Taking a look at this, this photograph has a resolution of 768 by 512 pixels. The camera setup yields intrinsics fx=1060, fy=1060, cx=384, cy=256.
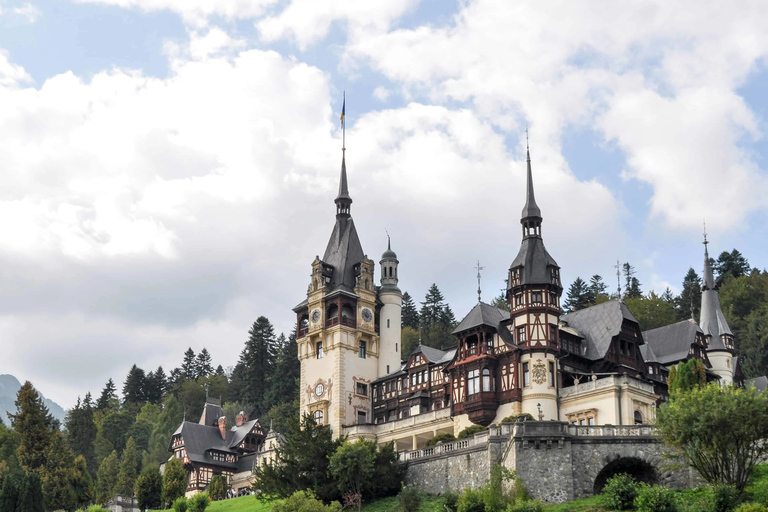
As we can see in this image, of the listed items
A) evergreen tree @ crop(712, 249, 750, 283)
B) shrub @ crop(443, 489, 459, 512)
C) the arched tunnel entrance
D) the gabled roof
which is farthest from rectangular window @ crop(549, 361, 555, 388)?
evergreen tree @ crop(712, 249, 750, 283)

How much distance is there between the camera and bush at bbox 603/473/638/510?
148 ft

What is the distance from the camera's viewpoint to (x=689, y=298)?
114938mm

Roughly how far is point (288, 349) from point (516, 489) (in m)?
74.4

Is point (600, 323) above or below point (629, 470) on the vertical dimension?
above

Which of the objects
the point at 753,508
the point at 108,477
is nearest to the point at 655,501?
the point at 753,508

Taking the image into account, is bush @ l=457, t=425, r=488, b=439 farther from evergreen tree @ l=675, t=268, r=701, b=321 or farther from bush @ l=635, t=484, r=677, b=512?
evergreen tree @ l=675, t=268, r=701, b=321

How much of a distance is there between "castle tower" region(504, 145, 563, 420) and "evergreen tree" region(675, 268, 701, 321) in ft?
139

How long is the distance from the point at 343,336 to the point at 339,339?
440mm

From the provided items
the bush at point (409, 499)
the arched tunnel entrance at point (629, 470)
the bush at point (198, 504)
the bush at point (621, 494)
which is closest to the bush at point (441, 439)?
the bush at point (409, 499)

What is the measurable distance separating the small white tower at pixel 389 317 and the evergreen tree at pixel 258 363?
41901 mm

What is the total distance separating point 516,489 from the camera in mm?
48219

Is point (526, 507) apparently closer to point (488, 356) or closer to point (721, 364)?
point (488, 356)

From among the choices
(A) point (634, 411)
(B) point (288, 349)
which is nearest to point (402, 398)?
(A) point (634, 411)

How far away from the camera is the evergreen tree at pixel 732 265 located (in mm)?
118125
